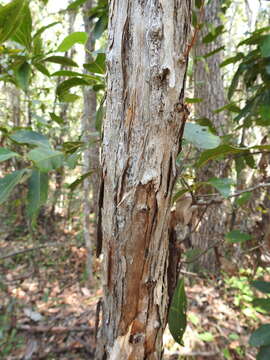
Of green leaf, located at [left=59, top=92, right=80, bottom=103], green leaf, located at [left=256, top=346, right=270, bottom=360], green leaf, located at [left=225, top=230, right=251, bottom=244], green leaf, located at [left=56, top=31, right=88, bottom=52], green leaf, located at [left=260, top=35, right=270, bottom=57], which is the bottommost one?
green leaf, located at [left=256, top=346, right=270, bottom=360]

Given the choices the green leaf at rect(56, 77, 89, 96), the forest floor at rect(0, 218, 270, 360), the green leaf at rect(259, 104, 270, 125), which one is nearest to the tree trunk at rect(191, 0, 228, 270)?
the forest floor at rect(0, 218, 270, 360)

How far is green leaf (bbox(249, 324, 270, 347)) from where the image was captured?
3.89 ft

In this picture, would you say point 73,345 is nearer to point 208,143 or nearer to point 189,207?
point 189,207

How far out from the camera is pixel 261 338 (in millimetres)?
1200

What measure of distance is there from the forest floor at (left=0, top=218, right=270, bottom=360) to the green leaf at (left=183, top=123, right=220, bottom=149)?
62.8 inches

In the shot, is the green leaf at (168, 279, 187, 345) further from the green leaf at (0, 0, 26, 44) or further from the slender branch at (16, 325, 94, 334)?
the slender branch at (16, 325, 94, 334)

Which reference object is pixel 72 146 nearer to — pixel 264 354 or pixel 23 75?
pixel 23 75

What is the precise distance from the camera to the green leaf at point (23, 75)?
105 centimetres

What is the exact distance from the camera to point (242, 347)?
89.0 inches

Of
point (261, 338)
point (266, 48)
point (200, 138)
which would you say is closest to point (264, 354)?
point (261, 338)

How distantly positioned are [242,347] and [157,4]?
2.56 metres

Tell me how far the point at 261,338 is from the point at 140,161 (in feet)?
3.45

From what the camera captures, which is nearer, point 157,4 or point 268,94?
point 157,4

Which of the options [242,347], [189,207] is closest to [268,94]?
[189,207]
